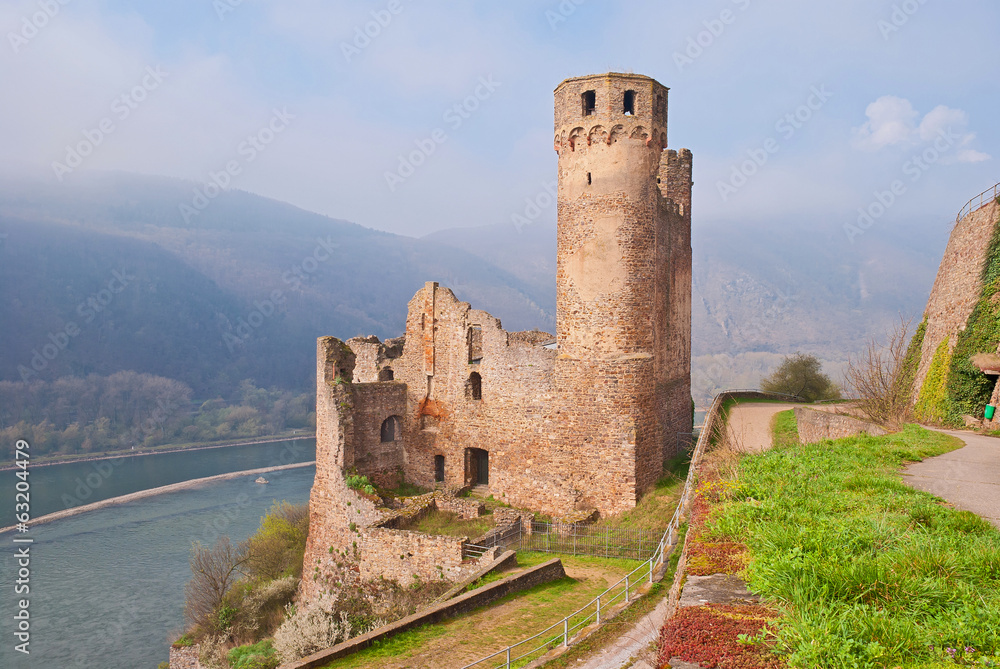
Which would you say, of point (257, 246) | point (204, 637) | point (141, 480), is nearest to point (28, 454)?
point (141, 480)

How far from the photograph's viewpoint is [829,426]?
18.6m

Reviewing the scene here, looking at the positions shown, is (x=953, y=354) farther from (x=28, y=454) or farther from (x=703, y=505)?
(x=28, y=454)

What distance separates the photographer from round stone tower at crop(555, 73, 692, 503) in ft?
61.9

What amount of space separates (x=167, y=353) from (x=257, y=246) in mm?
79099

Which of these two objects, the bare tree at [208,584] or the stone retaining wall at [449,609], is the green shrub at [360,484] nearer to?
the stone retaining wall at [449,609]

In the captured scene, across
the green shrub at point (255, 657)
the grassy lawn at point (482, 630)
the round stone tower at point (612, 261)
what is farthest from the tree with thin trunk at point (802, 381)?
the green shrub at point (255, 657)

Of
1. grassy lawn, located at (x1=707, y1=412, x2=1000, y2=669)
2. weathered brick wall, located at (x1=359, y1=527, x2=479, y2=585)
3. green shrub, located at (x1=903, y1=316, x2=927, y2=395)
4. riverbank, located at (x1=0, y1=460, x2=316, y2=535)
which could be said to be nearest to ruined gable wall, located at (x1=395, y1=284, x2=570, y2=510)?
weathered brick wall, located at (x1=359, y1=527, x2=479, y2=585)

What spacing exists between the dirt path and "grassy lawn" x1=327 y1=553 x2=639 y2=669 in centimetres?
531

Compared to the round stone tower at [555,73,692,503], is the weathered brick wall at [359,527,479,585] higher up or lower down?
lower down

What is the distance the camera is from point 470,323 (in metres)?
21.6

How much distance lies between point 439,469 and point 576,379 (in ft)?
22.1

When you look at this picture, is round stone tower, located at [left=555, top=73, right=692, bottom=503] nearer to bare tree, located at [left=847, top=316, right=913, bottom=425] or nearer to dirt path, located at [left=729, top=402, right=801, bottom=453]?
dirt path, located at [left=729, top=402, right=801, bottom=453]

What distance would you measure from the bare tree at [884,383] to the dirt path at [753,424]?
2971 millimetres

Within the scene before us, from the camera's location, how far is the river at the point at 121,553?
98.2 feet
